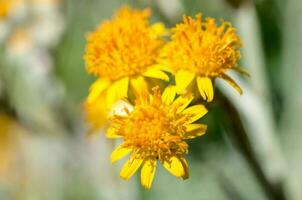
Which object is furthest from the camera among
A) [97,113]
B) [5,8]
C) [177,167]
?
[5,8]

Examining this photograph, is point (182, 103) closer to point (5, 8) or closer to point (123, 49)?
point (123, 49)

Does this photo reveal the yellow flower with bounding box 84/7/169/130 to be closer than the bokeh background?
Yes

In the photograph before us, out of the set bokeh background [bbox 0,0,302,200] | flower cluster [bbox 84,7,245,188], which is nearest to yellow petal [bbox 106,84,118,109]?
flower cluster [bbox 84,7,245,188]

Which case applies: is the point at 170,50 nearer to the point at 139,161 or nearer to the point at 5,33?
the point at 139,161

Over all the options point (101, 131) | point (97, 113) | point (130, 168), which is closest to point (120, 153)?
point (130, 168)

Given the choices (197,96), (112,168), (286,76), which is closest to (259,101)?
(286,76)

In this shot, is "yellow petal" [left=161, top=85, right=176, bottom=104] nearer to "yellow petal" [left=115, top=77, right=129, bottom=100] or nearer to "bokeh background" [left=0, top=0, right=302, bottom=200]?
"yellow petal" [left=115, top=77, right=129, bottom=100]

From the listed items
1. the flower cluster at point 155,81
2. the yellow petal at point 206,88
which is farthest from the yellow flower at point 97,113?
the yellow petal at point 206,88

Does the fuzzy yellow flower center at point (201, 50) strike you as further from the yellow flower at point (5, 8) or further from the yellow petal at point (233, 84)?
the yellow flower at point (5, 8)
